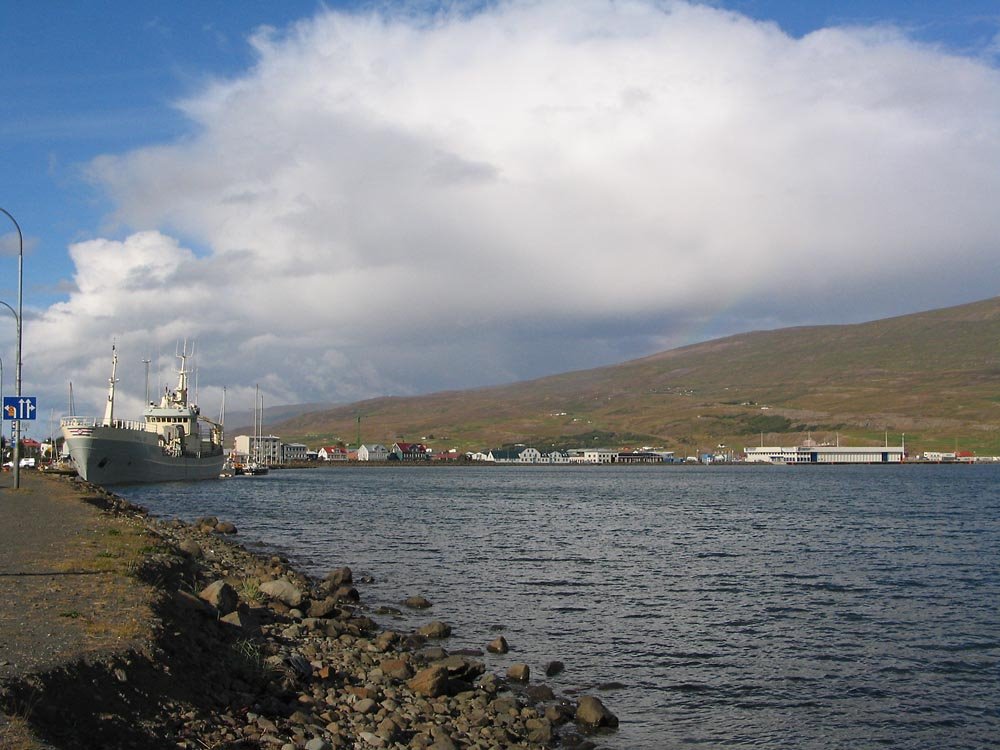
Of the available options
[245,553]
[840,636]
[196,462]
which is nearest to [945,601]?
[840,636]

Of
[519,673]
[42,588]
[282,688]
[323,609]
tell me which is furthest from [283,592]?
[282,688]

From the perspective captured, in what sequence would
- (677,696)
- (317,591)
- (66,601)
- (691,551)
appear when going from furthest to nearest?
1. (691,551)
2. (317,591)
3. (677,696)
4. (66,601)

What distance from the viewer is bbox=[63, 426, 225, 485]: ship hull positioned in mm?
101000

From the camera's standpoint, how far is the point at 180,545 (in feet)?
120

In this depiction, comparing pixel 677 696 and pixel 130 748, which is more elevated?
pixel 130 748

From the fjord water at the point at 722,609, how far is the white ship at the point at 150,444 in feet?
113

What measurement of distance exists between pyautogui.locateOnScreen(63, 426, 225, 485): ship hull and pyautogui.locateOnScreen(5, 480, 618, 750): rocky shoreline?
8178 cm

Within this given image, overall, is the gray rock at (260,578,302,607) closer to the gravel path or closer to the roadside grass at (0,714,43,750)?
the gravel path

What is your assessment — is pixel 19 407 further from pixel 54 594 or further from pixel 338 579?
pixel 54 594

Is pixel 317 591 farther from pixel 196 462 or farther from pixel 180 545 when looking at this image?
pixel 196 462

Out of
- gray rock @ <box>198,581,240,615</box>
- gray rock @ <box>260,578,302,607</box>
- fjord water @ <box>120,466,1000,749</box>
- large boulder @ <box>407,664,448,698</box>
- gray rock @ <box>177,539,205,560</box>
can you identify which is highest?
gray rock @ <box>198,581,240,615</box>

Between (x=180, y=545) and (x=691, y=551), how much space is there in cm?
2856

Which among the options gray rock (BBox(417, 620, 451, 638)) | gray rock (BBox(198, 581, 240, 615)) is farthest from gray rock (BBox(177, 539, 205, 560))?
gray rock (BBox(417, 620, 451, 638))

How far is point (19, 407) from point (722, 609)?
38355 millimetres
